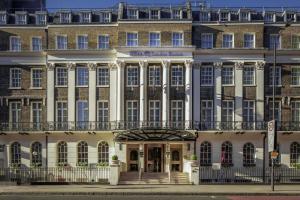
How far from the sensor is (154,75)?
48.1 metres

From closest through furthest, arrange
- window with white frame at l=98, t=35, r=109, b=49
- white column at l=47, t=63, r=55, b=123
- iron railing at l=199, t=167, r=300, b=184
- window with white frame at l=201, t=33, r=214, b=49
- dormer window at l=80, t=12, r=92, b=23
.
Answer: iron railing at l=199, t=167, r=300, b=184, window with white frame at l=201, t=33, r=214, b=49, white column at l=47, t=63, r=55, b=123, window with white frame at l=98, t=35, r=109, b=49, dormer window at l=80, t=12, r=92, b=23

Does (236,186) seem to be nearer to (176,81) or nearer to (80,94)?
(176,81)

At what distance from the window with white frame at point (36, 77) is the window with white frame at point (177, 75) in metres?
10.9

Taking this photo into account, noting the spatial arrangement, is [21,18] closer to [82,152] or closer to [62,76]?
[62,76]

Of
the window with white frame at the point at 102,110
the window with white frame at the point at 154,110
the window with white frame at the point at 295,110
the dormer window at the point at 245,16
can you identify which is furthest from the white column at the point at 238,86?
the window with white frame at the point at 102,110

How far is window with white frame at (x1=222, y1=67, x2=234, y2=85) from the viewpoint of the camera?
159 ft

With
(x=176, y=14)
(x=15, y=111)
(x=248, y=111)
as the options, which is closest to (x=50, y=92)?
(x=15, y=111)

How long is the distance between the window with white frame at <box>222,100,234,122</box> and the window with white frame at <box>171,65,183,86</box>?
3935 millimetres

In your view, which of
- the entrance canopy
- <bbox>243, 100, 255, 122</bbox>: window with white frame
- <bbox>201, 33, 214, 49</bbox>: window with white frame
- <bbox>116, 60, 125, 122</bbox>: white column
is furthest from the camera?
<bbox>201, 33, 214, 49</bbox>: window with white frame

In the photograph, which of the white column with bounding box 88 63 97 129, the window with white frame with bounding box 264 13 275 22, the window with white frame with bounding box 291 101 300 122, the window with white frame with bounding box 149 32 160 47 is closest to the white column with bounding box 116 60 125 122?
the white column with bounding box 88 63 97 129

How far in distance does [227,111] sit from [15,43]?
60.0 feet

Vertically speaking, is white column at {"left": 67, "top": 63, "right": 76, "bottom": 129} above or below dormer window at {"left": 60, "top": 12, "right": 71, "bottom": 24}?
below

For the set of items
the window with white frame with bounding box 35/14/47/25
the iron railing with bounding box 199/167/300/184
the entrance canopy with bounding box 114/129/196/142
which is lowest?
the iron railing with bounding box 199/167/300/184

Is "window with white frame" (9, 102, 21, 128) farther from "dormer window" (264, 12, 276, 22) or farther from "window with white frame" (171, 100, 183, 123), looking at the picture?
"dormer window" (264, 12, 276, 22)
